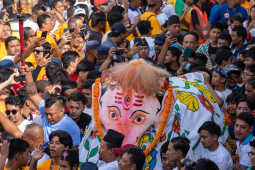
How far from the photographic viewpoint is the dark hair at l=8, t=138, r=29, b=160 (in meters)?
5.84

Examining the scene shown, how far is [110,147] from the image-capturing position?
Result: 5273 millimetres

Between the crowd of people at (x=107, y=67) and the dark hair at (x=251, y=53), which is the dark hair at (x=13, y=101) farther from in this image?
the dark hair at (x=251, y=53)

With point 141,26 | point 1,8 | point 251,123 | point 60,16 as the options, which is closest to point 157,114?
point 251,123

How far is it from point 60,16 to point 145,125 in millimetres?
6683

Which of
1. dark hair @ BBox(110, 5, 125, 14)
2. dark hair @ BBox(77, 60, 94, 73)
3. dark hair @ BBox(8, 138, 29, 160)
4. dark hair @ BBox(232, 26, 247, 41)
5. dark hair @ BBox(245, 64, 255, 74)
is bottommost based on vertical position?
dark hair @ BBox(8, 138, 29, 160)

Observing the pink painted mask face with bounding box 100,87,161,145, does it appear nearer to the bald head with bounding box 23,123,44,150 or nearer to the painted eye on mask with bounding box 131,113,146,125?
the painted eye on mask with bounding box 131,113,146,125

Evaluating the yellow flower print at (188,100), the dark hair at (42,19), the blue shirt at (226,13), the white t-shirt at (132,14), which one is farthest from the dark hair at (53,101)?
the blue shirt at (226,13)

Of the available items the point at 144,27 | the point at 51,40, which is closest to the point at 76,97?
the point at 144,27

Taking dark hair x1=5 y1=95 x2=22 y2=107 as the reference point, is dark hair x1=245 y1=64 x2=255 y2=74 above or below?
above

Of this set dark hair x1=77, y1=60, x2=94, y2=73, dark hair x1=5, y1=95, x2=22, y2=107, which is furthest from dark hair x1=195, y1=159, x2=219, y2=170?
dark hair x1=77, y1=60, x2=94, y2=73

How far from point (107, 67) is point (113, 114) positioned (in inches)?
101

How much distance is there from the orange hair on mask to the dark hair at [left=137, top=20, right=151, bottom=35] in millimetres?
4085

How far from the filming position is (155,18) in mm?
9938

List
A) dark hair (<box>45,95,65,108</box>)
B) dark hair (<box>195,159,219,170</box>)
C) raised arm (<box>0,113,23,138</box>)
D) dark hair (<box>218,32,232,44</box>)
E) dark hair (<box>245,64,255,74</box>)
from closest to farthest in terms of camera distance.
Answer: dark hair (<box>195,159,219,170</box>)
dark hair (<box>45,95,65,108</box>)
raised arm (<box>0,113,23,138</box>)
dark hair (<box>245,64,255,74</box>)
dark hair (<box>218,32,232,44</box>)
